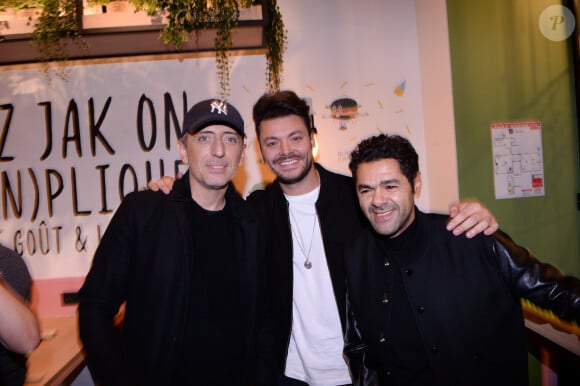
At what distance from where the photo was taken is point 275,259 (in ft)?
6.41

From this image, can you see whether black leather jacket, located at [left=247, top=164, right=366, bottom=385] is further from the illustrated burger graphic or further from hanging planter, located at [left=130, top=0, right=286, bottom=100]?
the illustrated burger graphic

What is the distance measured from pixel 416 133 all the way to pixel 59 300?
148 inches

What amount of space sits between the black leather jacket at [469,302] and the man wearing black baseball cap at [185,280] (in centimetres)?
62

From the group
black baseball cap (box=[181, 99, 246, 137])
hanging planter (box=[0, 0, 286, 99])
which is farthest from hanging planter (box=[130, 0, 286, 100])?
black baseball cap (box=[181, 99, 246, 137])

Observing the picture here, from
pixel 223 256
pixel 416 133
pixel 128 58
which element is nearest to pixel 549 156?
pixel 416 133

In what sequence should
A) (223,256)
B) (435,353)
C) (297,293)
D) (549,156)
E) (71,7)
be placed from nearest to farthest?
1. (435,353)
2. (223,256)
3. (297,293)
4. (71,7)
5. (549,156)

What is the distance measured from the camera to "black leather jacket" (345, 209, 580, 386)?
1.41m

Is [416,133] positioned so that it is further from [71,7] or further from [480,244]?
[71,7]

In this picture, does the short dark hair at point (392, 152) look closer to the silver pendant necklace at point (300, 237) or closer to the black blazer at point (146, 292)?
the silver pendant necklace at point (300, 237)

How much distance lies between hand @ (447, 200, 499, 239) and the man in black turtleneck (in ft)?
0.14

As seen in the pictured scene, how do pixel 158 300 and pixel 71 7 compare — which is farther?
pixel 71 7

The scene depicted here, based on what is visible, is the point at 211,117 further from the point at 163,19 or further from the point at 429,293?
the point at 163,19

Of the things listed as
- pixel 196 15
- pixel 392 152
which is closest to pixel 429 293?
pixel 392 152

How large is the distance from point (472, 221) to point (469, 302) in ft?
1.09
